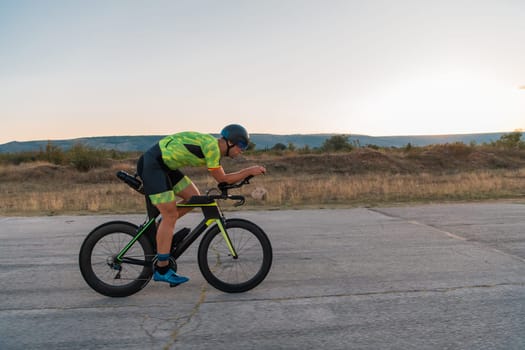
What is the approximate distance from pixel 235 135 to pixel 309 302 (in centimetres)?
189

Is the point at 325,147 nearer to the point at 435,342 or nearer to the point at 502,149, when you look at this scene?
the point at 502,149

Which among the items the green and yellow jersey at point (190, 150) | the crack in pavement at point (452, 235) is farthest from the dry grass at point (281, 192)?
the green and yellow jersey at point (190, 150)

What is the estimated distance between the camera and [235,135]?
482cm

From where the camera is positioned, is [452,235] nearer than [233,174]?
No

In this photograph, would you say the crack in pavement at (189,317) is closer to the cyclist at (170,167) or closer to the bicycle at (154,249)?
the bicycle at (154,249)

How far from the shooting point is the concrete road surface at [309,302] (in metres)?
3.82

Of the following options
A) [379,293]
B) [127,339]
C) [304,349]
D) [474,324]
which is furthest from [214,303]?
[474,324]

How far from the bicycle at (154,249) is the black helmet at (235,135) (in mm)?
405

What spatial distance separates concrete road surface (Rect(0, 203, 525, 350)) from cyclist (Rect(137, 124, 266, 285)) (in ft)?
1.94

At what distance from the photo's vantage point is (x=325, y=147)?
55469 millimetres

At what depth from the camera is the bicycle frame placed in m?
4.93

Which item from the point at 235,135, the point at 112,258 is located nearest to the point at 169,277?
the point at 112,258

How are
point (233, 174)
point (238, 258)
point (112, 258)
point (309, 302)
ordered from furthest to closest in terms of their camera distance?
point (238, 258)
point (112, 258)
point (233, 174)
point (309, 302)

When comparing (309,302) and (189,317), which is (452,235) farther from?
(189,317)
